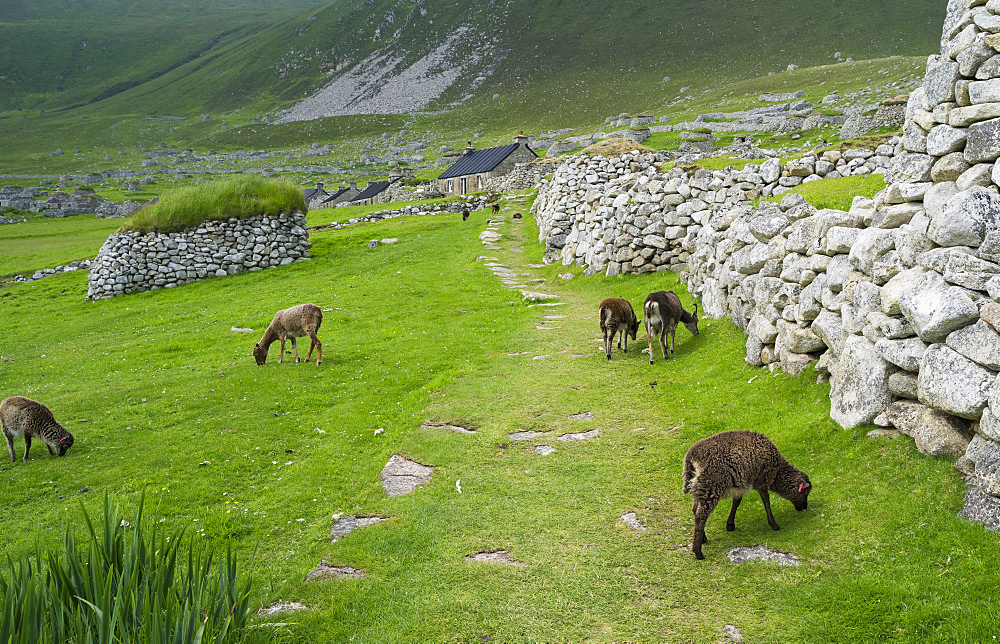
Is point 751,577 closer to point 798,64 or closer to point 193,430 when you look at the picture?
point 193,430

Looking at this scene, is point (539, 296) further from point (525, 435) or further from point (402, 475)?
point (402, 475)

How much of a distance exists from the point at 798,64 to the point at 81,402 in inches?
8360

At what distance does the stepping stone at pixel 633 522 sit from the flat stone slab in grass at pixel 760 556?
1.13m

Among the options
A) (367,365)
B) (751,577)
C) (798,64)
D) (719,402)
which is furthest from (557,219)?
(798,64)

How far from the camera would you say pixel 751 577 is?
657cm

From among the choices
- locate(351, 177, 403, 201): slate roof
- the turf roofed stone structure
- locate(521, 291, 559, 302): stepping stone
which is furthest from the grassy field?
locate(351, 177, 403, 201): slate roof

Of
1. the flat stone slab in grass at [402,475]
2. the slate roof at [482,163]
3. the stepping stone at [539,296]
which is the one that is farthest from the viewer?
the slate roof at [482,163]

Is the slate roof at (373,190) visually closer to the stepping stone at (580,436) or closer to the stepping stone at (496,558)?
the stepping stone at (580,436)

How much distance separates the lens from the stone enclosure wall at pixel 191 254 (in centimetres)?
3434

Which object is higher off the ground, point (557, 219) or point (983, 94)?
point (983, 94)

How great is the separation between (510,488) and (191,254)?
3319 cm

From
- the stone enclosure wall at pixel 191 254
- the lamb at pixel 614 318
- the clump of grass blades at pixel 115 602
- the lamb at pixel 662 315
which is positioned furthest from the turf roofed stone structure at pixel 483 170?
the clump of grass blades at pixel 115 602

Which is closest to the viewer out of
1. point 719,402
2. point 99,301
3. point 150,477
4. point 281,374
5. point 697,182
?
point 150,477

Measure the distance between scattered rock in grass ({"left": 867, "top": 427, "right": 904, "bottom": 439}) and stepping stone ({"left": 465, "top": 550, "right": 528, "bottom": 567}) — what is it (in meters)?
4.91
